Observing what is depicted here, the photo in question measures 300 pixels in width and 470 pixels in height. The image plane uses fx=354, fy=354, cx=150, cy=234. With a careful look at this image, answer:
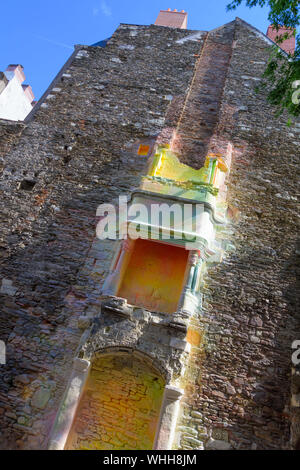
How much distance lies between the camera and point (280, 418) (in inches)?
208

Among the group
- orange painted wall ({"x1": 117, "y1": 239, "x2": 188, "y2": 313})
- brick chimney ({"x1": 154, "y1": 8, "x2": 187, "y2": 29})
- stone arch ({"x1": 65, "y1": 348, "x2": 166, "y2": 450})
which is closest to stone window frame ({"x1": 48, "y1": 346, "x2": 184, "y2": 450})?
stone arch ({"x1": 65, "y1": 348, "x2": 166, "y2": 450})

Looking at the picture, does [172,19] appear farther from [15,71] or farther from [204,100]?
[15,71]

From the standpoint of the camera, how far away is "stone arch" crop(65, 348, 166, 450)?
5.25 metres

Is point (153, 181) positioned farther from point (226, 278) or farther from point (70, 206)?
point (226, 278)

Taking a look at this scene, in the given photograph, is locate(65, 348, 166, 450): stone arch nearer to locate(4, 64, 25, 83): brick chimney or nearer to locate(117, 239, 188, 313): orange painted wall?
locate(117, 239, 188, 313): orange painted wall

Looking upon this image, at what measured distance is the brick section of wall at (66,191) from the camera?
5.66 m

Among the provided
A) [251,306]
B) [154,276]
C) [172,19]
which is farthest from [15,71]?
[251,306]

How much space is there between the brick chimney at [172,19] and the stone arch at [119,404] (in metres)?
12.1

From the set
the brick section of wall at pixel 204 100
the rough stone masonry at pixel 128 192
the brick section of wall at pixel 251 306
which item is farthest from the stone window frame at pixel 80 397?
the brick section of wall at pixel 204 100

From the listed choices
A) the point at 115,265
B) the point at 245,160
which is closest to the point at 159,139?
the point at 245,160

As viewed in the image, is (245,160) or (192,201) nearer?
(192,201)
